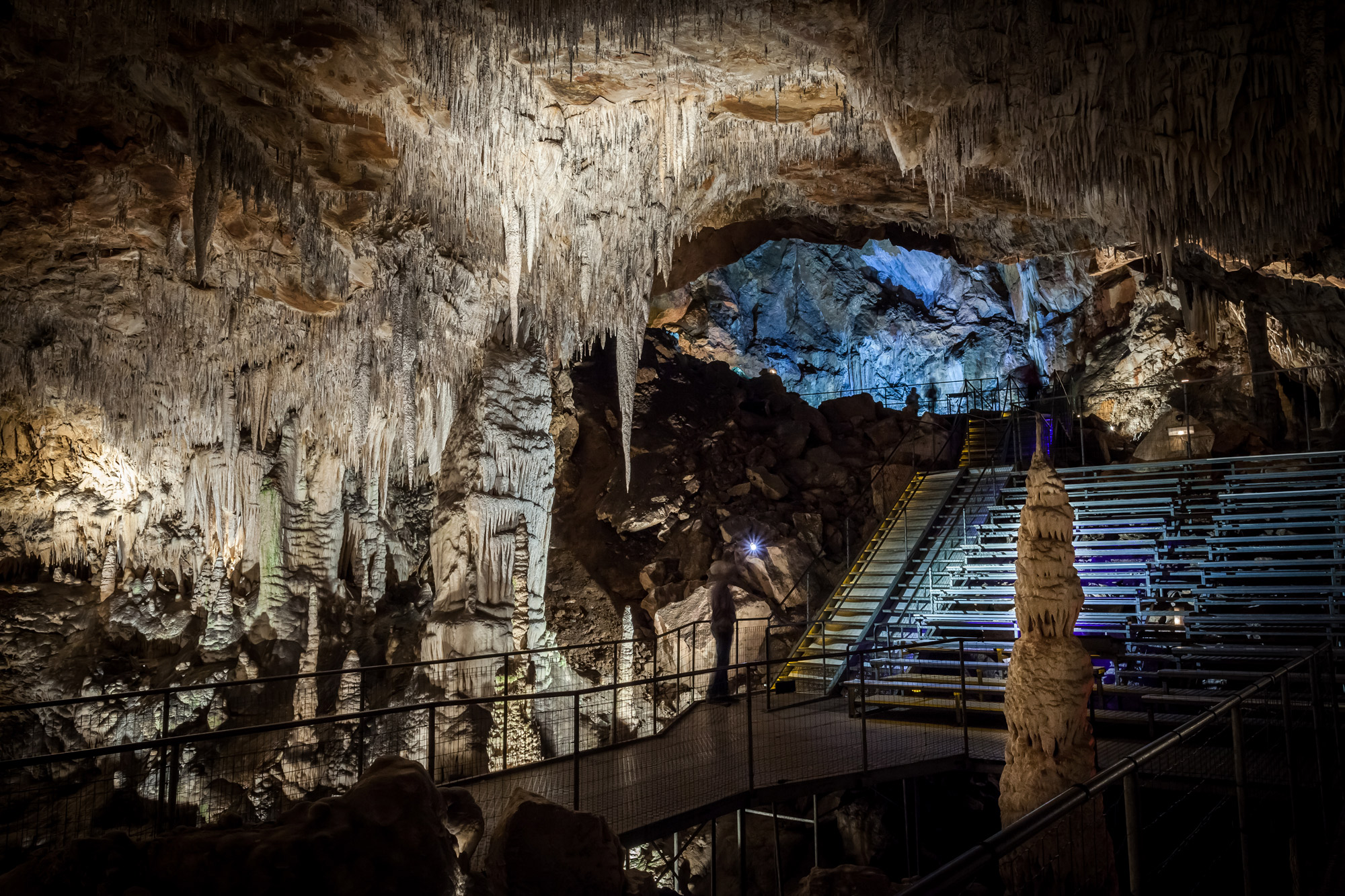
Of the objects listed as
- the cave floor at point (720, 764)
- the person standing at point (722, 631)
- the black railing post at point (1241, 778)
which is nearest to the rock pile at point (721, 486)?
the person standing at point (722, 631)

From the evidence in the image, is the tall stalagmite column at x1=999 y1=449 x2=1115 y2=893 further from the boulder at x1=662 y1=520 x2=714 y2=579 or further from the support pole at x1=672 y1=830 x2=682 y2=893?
the boulder at x1=662 y1=520 x2=714 y2=579

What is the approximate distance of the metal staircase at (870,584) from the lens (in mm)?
10328

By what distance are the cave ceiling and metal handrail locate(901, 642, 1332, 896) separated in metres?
5.08

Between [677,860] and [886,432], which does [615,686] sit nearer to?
[677,860]

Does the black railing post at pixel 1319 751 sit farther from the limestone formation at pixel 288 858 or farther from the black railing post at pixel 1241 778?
the limestone formation at pixel 288 858

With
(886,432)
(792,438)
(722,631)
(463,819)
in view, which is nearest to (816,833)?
(722,631)

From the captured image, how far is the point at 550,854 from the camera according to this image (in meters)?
4.03

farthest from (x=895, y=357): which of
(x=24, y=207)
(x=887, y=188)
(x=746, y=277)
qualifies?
(x=24, y=207)

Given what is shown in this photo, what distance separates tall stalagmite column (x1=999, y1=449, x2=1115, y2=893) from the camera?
545 centimetres

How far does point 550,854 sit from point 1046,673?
139 inches

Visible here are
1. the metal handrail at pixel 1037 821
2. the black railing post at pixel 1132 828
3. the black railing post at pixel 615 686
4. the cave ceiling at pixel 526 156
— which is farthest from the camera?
the black railing post at pixel 615 686

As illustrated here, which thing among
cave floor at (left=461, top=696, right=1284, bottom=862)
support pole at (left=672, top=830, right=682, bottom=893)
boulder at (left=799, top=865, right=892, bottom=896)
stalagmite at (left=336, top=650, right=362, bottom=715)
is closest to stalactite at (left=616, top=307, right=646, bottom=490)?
cave floor at (left=461, top=696, right=1284, bottom=862)

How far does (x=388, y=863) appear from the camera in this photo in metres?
3.35

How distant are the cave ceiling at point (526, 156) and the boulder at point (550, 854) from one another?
16.4 feet
